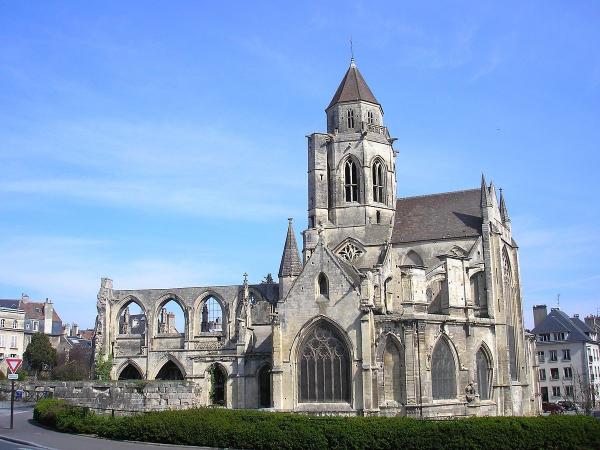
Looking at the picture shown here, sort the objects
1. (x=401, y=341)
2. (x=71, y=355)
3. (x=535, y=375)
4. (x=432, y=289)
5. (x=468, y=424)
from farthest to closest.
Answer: (x=71, y=355), (x=535, y=375), (x=432, y=289), (x=401, y=341), (x=468, y=424)

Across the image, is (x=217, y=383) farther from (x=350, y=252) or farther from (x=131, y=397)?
(x=131, y=397)

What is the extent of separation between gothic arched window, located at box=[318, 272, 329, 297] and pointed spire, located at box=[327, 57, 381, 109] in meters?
16.5

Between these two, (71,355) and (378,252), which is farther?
(71,355)

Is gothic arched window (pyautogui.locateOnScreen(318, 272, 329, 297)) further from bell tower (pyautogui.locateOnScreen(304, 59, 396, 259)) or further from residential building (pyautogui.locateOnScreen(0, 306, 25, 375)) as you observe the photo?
residential building (pyautogui.locateOnScreen(0, 306, 25, 375))

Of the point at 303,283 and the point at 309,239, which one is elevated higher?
the point at 309,239

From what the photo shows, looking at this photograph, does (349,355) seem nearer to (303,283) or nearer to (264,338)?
(303,283)

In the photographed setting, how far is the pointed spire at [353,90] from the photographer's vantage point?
163ft

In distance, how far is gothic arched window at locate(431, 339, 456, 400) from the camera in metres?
36.5

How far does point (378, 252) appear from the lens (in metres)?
45.3

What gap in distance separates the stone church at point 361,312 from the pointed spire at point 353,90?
102 mm

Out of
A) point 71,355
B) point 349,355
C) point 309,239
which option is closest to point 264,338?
point 309,239

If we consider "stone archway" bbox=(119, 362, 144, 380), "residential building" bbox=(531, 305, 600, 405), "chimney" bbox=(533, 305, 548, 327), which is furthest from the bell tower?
"chimney" bbox=(533, 305, 548, 327)

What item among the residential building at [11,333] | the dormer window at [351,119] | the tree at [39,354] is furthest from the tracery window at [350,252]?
the residential building at [11,333]

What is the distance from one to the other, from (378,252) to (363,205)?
3846 millimetres
